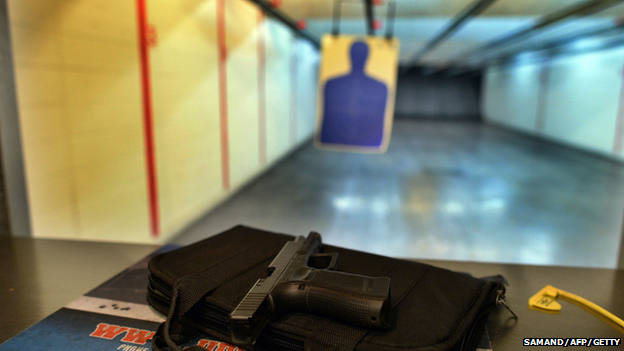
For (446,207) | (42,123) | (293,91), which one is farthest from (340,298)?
(293,91)

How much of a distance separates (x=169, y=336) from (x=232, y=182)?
4.18 metres

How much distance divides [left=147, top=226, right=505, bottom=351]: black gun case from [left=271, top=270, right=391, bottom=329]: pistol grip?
15mm

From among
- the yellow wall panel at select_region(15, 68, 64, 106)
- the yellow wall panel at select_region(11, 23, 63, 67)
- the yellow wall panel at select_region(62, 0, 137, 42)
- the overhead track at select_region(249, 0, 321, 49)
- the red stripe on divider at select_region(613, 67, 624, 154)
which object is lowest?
the red stripe on divider at select_region(613, 67, 624, 154)

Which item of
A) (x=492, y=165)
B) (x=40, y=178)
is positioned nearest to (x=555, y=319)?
(x=40, y=178)

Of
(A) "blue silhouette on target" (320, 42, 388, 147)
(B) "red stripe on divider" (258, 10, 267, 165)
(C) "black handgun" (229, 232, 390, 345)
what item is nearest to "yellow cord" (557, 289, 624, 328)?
(C) "black handgun" (229, 232, 390, 345)

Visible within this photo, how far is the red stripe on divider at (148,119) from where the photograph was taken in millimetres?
2695

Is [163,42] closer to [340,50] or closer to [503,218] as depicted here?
[340,50]

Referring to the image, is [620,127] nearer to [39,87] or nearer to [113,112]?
[113,112]

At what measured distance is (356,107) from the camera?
304 cm

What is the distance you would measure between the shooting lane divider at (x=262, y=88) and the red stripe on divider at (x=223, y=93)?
4.10ft

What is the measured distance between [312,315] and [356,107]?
2.52 m

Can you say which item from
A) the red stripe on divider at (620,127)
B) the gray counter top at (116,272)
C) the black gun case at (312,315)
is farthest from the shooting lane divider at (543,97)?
the black gun case at (312,315)

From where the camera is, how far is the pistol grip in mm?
591

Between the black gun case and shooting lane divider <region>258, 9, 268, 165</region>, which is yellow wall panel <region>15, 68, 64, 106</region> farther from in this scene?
shooting lane divider <region>258, 9, 268, 165</region>
